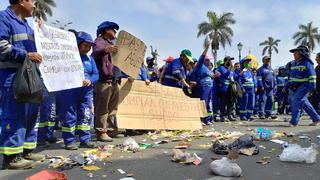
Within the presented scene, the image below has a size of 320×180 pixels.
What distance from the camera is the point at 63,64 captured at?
6.02m

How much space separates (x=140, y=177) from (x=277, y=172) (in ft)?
5.47

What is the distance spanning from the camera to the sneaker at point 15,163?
516 centimetres

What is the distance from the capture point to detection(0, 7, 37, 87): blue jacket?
4.97 m

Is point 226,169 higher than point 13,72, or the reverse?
point 13,72

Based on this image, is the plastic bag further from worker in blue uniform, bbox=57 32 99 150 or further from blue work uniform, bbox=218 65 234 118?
blue work uniform, bbox=218 65 234 118

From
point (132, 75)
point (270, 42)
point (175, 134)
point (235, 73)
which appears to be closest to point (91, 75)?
point (132, 75)

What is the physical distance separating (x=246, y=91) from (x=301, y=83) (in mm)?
3203

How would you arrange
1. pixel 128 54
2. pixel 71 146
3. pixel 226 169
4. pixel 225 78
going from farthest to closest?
pixel 225 78 < pixel 128 54 < pixel 71 146 < pixel 226 169

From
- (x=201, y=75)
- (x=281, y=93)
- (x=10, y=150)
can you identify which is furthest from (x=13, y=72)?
(x=281, y=93)

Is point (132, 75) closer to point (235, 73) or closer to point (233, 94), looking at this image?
point (233, 94)

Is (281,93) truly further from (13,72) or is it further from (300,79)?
(13,72)

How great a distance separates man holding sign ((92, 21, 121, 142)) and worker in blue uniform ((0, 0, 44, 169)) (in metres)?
2.26

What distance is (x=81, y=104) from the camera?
6.85 metres

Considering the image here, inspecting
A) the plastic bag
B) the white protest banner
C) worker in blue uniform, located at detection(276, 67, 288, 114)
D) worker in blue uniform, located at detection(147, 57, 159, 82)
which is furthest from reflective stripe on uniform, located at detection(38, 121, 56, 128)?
worker in blue uniform, located at detection(276, 67, 288, 114)
